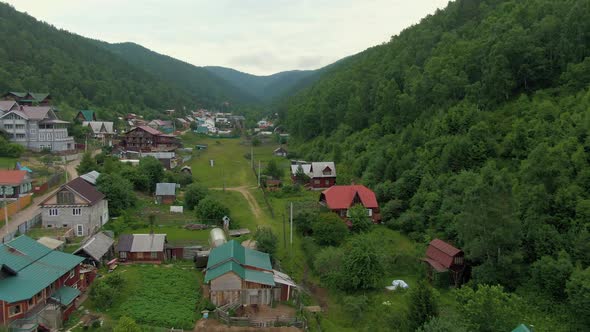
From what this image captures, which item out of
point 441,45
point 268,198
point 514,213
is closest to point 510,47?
point 441,45

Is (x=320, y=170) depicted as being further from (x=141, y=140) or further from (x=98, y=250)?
(x=141, y=140)

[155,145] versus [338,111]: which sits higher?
[338,111]

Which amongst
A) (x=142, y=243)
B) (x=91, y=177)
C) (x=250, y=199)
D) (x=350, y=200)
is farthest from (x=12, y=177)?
(x=350, y=200)

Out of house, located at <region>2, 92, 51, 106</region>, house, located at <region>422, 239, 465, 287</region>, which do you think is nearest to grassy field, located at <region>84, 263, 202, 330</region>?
house, located at <region>422, 239, 465, 287</region>

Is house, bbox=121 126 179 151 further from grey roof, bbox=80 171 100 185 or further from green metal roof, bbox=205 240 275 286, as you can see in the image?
green metal roof, bbox=205 240 275 286

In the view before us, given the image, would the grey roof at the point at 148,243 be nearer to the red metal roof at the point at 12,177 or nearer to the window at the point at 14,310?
the window at the point at 14,310

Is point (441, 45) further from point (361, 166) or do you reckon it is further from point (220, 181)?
point (220, 181)
